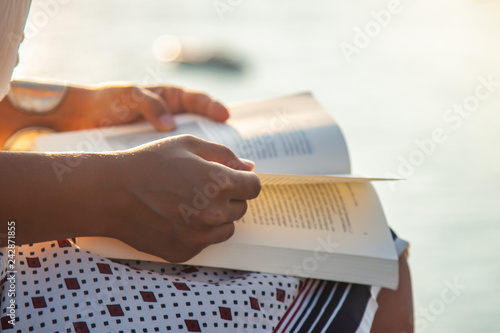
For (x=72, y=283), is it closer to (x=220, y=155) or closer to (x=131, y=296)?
(x=131, y=296)

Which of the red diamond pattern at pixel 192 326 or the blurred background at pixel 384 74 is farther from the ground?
the red diamond pattern at pixel 192 326

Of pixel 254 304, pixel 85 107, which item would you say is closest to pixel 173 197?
pixel 254 304

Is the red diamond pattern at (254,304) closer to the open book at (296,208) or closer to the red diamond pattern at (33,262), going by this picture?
the open book at (296,208)

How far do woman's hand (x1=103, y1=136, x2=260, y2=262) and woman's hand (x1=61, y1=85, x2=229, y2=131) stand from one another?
28cm

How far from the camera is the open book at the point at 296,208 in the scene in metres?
0.69

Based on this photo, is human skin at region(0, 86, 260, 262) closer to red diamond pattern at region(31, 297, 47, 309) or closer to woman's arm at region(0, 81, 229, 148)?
red diamond pattern at region(31, 297, 47, 309)

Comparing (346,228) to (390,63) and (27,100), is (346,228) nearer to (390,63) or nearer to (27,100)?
(27,100)

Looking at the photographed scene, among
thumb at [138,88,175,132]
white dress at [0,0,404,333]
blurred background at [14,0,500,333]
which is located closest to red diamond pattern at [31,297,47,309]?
white dress at [0,0,404,333]

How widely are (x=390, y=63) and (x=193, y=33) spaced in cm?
101

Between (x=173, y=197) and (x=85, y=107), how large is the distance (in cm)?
42

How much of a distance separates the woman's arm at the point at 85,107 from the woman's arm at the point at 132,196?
294mm

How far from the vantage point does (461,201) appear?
1578mm

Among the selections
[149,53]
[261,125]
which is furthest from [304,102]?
[149,53]

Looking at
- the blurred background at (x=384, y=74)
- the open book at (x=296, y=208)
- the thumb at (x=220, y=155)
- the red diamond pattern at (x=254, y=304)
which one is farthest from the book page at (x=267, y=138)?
the blurred background at (x=384, y=74)
